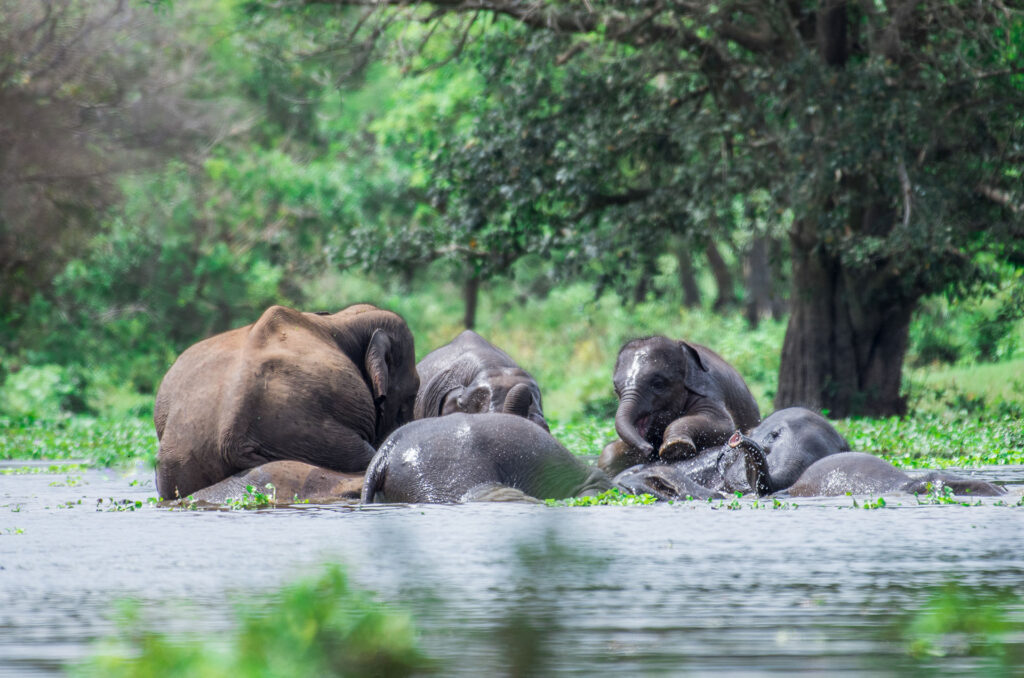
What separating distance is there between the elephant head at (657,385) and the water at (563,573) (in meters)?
2.39

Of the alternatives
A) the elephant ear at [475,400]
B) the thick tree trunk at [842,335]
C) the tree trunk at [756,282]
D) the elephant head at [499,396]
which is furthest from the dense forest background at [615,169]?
the elephant ear at [475,400]

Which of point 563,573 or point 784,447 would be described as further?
point 784,447

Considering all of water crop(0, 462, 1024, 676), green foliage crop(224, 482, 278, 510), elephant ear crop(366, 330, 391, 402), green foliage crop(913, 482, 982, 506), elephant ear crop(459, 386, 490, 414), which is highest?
elephant ear crop(366, 330, 391, 402)

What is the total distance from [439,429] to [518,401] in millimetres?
1865

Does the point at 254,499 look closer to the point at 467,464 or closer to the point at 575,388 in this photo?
the point at 467,464

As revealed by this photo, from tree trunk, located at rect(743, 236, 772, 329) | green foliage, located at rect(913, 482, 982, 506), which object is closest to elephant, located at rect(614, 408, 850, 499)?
green foliage, located at rect(913, 482, 982, 506)

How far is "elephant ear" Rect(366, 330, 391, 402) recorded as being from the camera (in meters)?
10.1

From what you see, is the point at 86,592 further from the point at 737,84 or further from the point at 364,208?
the point at 364,208

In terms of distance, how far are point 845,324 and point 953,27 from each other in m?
3.99

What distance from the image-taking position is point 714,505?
8.11 meters

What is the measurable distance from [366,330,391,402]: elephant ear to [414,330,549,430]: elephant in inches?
27.6

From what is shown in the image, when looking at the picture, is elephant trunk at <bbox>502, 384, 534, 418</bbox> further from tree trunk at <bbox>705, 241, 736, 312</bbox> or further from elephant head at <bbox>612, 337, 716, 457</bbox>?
tree trunk at <bbox>705, 241, 736, 312</bbox>

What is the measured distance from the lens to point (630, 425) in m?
10.3

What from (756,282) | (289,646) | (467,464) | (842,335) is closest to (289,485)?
(467,464)
